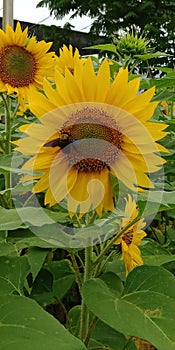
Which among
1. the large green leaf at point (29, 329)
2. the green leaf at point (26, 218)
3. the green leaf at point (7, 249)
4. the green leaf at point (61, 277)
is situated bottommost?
the green leaf at point (61, 277)

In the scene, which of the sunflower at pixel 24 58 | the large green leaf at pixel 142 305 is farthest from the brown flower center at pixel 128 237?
the sunflower at pixel 24 58

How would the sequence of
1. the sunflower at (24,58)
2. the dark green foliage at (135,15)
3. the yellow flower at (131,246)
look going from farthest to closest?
1. the dark green foliage at (135,15)
2. the sunflower at (24,58)
3. the yellow flower at (131,246)

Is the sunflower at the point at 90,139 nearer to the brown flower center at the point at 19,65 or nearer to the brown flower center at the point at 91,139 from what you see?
the brown flower center at the point at 91,139

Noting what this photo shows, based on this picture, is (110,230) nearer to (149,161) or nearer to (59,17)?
(149,161)

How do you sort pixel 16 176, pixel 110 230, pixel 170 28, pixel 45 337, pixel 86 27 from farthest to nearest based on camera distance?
pixel 86 27, pixel 170 28, pixel 16 176, pixel 110 230, pixel 45 337

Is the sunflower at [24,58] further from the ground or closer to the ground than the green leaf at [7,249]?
further from the ground

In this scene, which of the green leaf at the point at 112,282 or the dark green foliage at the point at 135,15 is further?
the dark green foliage at the point at 135,15

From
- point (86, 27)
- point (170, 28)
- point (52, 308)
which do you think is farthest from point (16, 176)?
point (86, 27)

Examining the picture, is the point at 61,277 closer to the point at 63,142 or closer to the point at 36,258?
the point at 36,258

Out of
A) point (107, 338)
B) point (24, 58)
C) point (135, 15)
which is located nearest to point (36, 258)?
point (107, 338)
